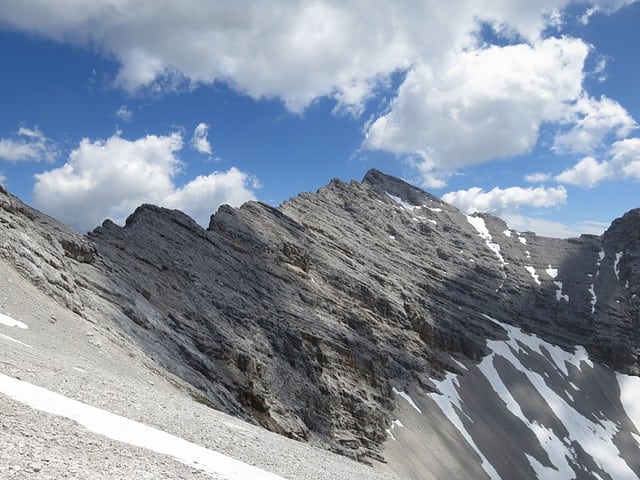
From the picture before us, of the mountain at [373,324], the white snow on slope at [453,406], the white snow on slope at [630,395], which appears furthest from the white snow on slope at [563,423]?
the white snow on slope at [453,406]

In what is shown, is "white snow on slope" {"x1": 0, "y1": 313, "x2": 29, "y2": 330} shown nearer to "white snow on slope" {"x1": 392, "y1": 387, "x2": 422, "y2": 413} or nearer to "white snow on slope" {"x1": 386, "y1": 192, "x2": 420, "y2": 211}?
"white snow on slope" {"x1": 392, "y1": 387, "x2": 422, "y2": 413}

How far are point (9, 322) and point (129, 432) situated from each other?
658 inches

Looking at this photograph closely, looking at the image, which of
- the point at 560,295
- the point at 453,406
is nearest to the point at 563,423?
the point at 453,406

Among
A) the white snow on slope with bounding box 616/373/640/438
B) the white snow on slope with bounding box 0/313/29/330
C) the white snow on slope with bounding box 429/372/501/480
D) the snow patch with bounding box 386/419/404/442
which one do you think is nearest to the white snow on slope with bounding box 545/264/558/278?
the white snow on slope with bounding box 616/373/640/438

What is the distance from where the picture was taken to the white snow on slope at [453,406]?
8038 cm

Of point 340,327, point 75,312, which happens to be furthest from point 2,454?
point 340,327

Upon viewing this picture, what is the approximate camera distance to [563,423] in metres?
106

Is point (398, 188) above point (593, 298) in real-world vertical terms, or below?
above

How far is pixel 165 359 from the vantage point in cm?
4072

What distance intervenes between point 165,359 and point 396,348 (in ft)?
193

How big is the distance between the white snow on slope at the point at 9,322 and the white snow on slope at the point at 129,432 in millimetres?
12789

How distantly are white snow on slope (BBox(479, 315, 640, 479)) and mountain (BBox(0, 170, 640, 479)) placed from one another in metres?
0.41

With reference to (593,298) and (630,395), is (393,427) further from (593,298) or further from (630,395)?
(593,298)

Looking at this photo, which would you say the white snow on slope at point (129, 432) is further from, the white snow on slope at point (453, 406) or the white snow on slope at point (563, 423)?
the white snow on slope at point (563, 423)
